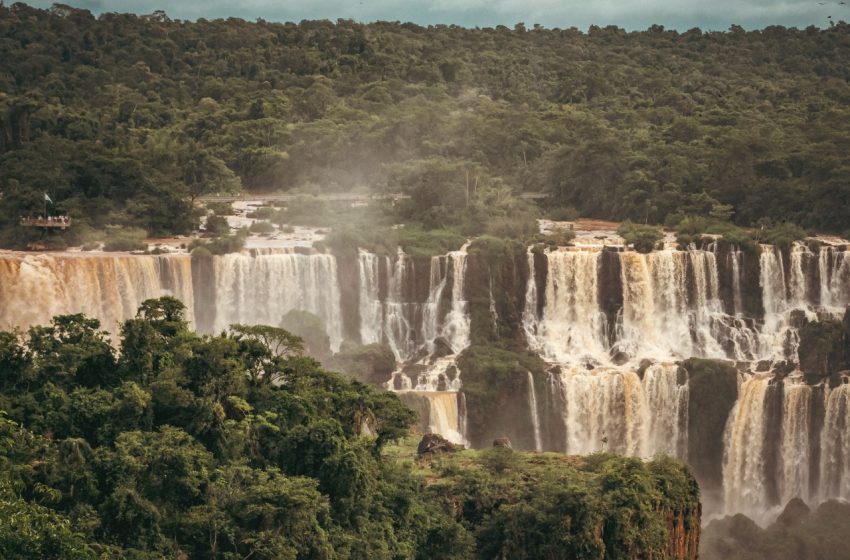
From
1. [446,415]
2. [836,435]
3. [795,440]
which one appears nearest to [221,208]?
[446,415]

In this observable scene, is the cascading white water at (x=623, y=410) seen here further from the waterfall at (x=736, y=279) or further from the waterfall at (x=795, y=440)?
the waterfall at (x=736, y=279)

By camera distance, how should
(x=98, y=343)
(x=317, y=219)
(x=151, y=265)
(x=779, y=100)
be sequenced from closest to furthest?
1. (x=98, y=343)
2. (x=151, y=265)
3. (x=317, y=219)
4. (x=779, y=100)

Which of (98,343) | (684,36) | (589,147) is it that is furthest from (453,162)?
(684,36)

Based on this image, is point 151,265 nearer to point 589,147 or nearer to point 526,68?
point 589,147

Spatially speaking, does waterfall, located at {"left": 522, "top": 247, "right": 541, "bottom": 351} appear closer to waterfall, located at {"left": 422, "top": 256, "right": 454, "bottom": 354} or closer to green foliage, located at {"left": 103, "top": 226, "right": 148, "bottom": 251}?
waterfall, located at {"left": 422, "top": 256, "right": 454, "bottom": 354}

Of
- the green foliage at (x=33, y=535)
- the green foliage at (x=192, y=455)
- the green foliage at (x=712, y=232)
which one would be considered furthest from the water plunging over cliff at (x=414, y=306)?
the green foliage at (x=33, y=535)

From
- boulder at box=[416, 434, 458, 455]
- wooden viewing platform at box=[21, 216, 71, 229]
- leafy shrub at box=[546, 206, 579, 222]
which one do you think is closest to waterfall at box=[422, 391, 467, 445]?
boulder at box=[416, 434, 458, 455]
